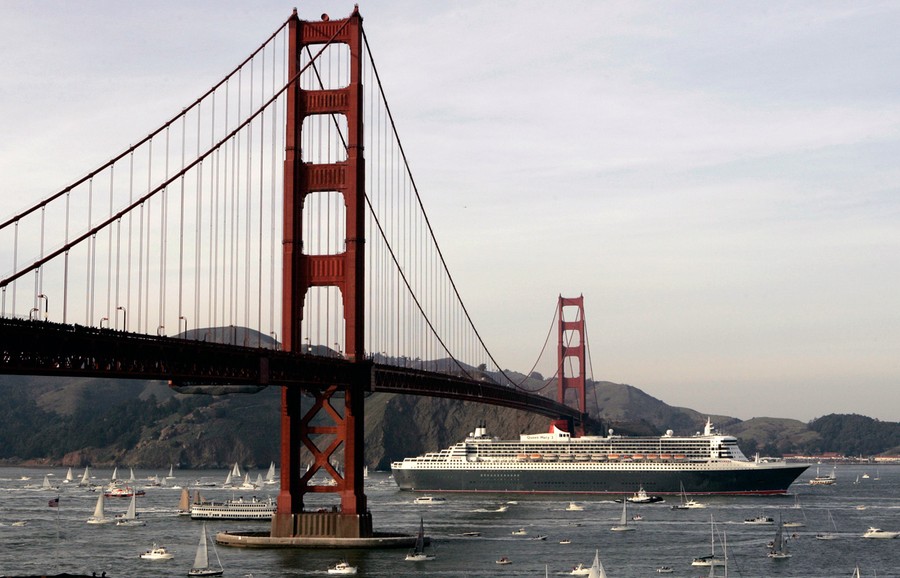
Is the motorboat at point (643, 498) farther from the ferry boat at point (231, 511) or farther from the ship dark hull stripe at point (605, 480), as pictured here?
the ferry boat at point (231, 511)

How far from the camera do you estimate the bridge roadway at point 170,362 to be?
44906 mm

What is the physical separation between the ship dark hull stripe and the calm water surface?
162 inches

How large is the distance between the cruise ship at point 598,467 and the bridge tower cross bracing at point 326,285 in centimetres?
6537

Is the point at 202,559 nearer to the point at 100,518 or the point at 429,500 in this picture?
the point at 100,518

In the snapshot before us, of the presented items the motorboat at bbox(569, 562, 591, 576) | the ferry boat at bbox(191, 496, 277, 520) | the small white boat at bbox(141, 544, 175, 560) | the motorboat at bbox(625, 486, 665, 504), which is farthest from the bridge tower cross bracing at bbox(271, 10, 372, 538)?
the motorboat at bbox(625, 486, 665, 504)

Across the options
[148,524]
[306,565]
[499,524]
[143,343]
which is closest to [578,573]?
[306,565]

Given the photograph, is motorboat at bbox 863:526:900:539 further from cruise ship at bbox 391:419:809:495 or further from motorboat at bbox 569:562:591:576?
cruise ship at bbox 391:419:809:495

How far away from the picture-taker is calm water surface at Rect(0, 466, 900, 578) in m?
62.4

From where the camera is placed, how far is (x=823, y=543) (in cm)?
7800

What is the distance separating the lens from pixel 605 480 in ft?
428

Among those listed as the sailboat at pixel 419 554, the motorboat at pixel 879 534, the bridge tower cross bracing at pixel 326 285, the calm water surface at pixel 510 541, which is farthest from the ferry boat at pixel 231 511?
the motorboat at pixel 879 534

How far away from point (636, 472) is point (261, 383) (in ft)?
248

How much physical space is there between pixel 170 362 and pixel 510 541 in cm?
2909

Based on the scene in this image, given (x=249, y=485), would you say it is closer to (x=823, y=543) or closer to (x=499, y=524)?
(x=499, y=524)
